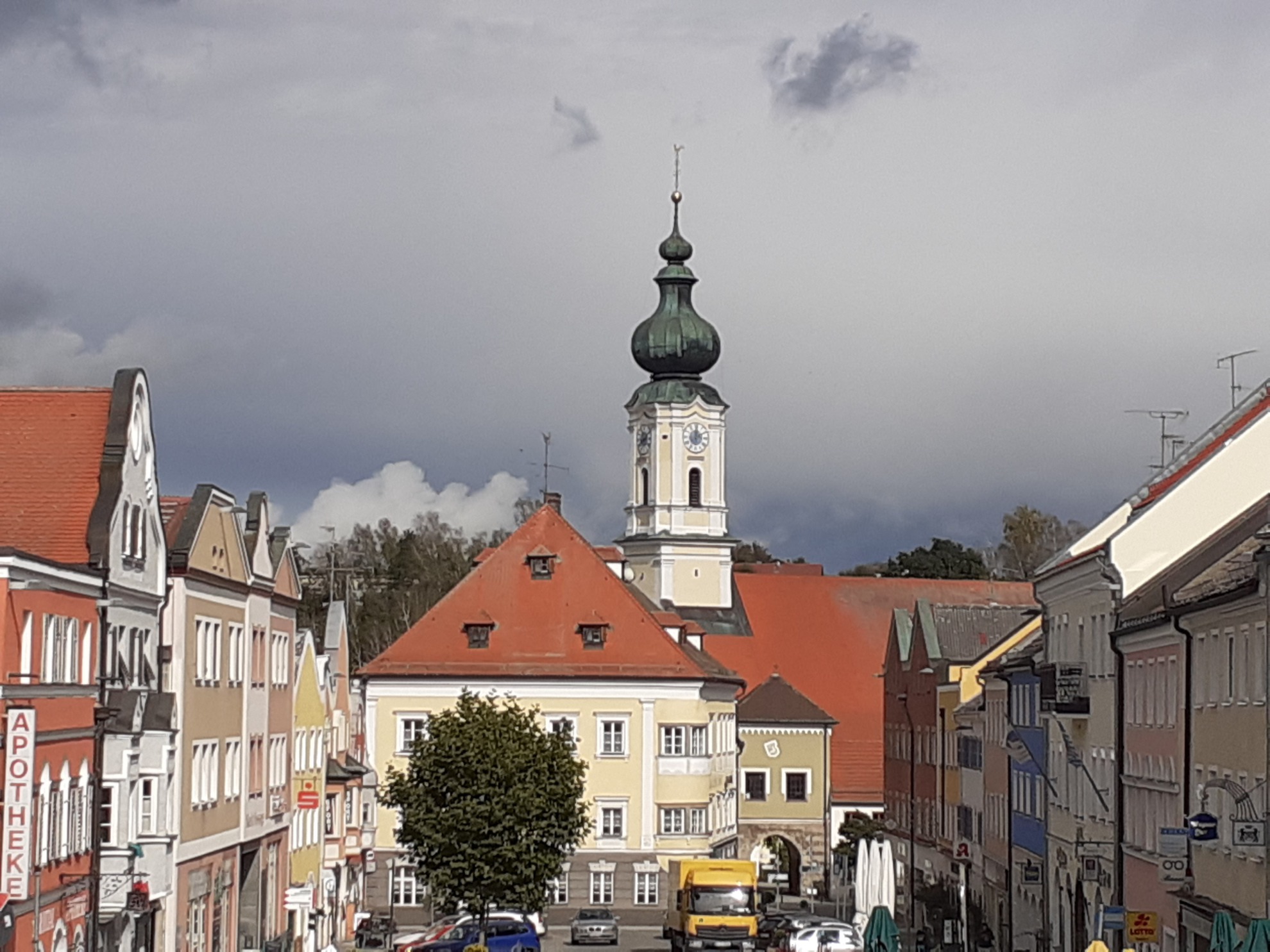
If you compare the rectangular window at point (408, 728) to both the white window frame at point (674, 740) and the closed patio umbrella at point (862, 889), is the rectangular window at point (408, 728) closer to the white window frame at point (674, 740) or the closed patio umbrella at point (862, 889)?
the white window frame at point (674, 740)

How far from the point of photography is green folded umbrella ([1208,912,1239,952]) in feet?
111

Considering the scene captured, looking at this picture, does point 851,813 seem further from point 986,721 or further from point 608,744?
point 986,721

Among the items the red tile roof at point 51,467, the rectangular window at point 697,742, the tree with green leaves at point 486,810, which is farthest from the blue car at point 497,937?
the rectangular window at point 697,742

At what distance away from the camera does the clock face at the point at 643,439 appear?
128 m

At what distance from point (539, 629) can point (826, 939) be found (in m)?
28.4

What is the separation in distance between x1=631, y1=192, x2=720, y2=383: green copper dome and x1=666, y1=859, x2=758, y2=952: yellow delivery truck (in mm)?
63442

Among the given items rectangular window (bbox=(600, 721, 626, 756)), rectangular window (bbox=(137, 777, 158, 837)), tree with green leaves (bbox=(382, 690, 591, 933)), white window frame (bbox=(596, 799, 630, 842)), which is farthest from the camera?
rectangular window (bbox=(600, 721, 626, 756))

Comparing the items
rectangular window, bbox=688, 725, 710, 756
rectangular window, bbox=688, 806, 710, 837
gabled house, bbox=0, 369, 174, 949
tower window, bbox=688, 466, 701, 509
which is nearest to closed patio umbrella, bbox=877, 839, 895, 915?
gabled house, bbox=0, 369, 174, 949

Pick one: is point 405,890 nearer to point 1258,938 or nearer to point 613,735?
point 613,735

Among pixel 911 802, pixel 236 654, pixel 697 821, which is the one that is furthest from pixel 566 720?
pixel 236 654

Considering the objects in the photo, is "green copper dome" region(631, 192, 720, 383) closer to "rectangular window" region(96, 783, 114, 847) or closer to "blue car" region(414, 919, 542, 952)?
"blue car" region(414, 919, 542, 952)

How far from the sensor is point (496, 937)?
201ft

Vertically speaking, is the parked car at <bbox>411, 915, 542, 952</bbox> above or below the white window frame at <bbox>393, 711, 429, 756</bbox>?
below

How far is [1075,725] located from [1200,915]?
1660cm
